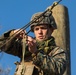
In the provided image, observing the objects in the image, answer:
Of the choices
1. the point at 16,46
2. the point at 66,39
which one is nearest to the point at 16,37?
the point at 16,46

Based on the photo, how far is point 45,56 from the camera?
4.89 meters

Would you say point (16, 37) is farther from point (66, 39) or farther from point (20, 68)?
point (66, 39)

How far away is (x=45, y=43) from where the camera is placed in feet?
16.9

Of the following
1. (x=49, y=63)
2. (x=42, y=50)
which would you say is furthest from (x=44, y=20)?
(x=49, y=63)

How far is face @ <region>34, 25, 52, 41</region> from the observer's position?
514 cm

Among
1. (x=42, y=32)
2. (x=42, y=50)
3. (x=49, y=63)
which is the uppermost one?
(x=42, y=32)

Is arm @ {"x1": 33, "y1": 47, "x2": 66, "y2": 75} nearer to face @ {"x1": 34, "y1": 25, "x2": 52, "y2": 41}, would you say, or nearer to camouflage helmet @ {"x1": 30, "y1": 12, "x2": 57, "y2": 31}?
face @ {"x1": 34, "y1": 25, "x2": 52, "y2": 41}

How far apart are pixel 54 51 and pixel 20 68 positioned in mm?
365

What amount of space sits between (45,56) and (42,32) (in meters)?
0.34

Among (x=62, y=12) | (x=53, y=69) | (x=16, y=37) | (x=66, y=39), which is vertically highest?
(x=62, y=12)

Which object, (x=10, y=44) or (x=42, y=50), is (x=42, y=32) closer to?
(x=42, y=50)

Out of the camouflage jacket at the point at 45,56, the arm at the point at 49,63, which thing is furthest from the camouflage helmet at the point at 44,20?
the arm at the point at 49,63

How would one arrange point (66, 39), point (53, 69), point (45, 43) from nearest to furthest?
point (53, 69)
point (45, 43)
point (66, 39)

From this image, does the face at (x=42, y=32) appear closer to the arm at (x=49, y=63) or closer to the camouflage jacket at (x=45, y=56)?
the camouflage jacket at (x=45, y=56)
